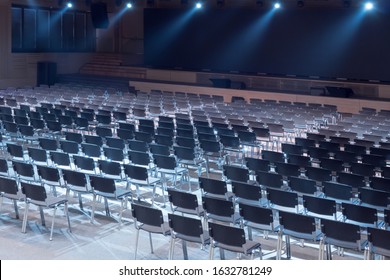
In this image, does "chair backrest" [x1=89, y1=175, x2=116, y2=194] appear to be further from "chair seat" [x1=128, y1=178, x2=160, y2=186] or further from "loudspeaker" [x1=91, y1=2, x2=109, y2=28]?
"loudspeaker" [x1=91, y1=2, x2=109, y2=28]

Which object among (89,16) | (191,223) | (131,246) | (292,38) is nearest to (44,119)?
(131,246)

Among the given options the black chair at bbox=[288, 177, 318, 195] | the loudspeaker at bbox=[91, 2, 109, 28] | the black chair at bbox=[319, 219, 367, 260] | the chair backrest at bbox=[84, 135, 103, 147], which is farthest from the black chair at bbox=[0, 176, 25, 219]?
the loudspeaker at bbox=[91, 2, 109, 28]

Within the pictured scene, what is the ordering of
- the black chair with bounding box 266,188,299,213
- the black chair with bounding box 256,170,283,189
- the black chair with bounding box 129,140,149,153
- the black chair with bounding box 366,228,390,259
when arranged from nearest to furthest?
the black chair with bounding box 366,228,390,259 < the black chair with bounding box 266,188,299,213 < the black chair with bounding box 256,170,283,189 < the black chair with bounding box 129,140,149,153

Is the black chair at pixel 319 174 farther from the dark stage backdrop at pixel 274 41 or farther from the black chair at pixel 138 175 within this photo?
the dark stage backdrop at pixel 274 41

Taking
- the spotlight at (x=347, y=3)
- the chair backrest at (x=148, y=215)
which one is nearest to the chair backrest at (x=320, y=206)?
the chair backrest at (x=148, y=215)

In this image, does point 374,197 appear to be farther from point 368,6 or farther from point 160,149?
point 368,6

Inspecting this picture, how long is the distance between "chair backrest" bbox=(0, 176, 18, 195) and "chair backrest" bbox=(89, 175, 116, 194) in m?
1.09

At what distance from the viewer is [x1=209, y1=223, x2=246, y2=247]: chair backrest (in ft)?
21.3

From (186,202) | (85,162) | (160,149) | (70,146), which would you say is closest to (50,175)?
(85,162)

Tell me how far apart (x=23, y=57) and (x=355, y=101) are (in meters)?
14.9

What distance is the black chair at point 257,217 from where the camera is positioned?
7188mm

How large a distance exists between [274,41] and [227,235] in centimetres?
1834
